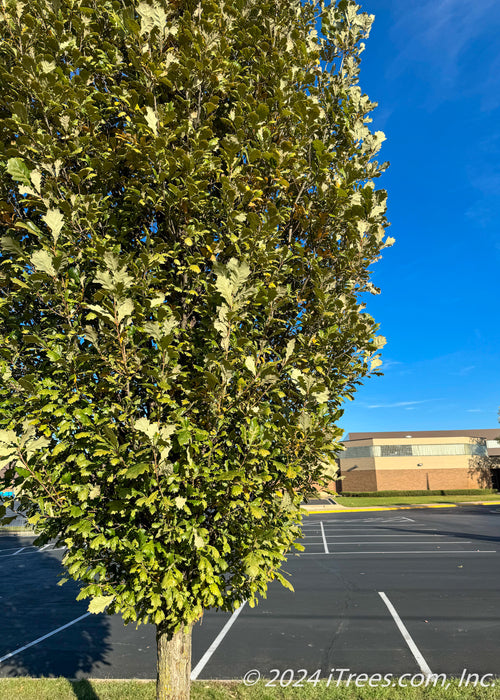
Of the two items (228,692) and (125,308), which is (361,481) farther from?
(125,308)

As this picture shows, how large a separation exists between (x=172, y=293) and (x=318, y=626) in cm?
811

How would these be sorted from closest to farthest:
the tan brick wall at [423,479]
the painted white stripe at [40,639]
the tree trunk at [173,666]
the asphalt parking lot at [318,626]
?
1. the tree trunk at [173,666]
2. the asphalt parking lot at [318,626]
3. the painted white stripe at [40,639]
4. the tan brick wall at [423,479]

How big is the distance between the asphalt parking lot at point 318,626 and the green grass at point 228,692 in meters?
0.53

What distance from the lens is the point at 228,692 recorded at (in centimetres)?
608

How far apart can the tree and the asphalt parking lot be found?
14.4 feet

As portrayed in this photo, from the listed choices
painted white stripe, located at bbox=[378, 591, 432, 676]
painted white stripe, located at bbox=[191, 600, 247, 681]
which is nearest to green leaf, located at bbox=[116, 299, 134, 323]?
painted white stripe, located at bbox=[191, 600, 247, 681]

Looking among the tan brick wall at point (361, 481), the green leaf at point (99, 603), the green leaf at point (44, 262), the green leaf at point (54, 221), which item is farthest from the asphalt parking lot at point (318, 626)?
the tan brick wall at point (361, 481)

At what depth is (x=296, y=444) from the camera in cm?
337

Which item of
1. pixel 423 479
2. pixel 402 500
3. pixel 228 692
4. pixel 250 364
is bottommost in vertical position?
pixel 228 692

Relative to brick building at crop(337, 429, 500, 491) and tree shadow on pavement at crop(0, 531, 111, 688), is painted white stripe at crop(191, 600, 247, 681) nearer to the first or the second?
tree shadow on pavement at crop(0, 531, 111, 688)

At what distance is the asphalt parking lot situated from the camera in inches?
282

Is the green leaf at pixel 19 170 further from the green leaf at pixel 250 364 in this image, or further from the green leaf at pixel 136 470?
the green leaf at pixel 136 470

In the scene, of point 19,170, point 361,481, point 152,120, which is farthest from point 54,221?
point 361,481

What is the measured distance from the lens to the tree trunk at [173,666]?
154 inches
